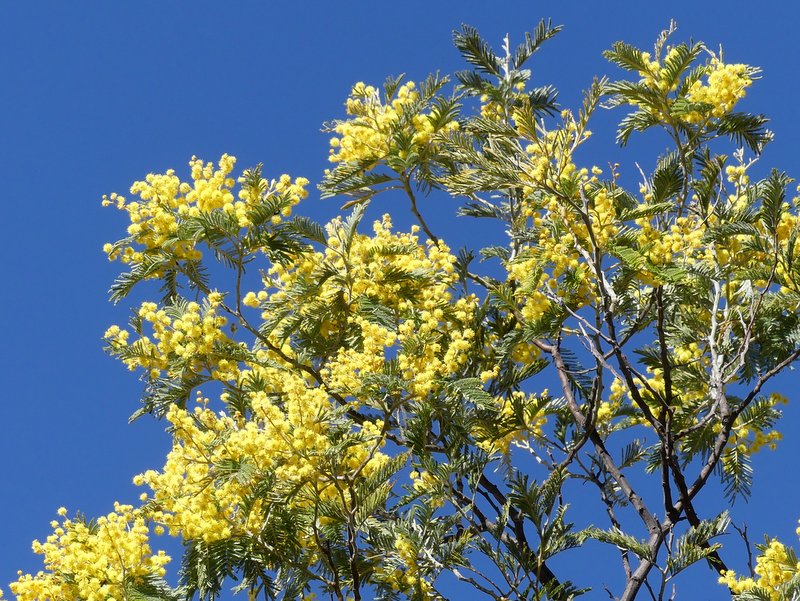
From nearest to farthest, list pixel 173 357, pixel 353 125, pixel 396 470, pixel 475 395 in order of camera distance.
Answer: pixel 396 470 → pixel 475 395 → pixel 173 357 → pixel 353 125

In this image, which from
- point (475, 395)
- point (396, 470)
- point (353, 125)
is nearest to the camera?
point (396, 470)

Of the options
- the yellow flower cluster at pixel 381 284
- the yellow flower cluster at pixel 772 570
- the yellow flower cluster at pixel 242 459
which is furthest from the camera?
the yellow flower cluster at pixel 381 284

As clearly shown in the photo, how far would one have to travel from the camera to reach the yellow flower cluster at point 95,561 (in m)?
5.98

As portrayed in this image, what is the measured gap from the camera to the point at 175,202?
682 cm

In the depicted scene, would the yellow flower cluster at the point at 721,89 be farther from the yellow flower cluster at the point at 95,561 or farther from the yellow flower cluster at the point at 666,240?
the yellow flower cluster at the point at 95,561

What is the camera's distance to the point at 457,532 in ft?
24.0

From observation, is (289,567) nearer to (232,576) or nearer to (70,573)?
(232,576)

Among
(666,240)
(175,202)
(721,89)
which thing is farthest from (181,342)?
(721,89)

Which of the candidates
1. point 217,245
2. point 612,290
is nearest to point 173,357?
point 217,245

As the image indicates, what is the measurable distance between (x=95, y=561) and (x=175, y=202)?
2276 millimetres

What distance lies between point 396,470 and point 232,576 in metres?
1.15

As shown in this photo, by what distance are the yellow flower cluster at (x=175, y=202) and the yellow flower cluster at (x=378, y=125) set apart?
3.54ft

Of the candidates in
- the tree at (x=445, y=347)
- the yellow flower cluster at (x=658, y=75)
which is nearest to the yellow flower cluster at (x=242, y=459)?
the tree at (x=445, y=347)

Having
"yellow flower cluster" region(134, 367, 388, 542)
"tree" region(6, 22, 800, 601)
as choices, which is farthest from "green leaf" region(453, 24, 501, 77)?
"yellow flower cluster" region(134, 367, 388, 542)
